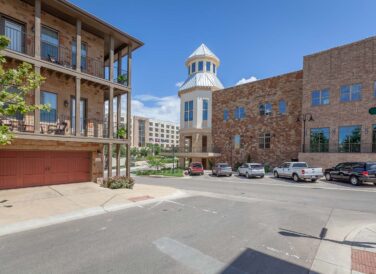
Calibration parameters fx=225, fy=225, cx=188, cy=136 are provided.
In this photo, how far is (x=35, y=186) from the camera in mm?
13250

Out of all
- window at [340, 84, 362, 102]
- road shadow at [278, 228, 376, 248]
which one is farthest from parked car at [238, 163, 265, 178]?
road shadow at [278, 228, 376, 248]

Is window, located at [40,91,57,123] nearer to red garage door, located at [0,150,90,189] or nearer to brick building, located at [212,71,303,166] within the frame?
red garage door, located at [0,150,90,189]

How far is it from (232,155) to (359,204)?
2352 centimetres

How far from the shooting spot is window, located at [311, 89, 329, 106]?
83.7 ft

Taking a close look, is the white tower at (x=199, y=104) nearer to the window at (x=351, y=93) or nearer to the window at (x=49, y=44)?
the window at (x=351, y=93)

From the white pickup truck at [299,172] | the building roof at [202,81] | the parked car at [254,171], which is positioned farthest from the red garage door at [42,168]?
the building roof at [202,81]

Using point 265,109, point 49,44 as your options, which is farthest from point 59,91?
point 265,109

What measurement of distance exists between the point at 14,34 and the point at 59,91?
3.58 meters

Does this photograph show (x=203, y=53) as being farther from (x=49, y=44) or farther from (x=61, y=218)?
(x=61, y=218)

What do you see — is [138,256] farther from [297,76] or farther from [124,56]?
[297,76]

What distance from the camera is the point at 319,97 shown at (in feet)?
85.5

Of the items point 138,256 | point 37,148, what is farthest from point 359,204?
point 37,148

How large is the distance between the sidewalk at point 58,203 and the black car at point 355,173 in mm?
15034

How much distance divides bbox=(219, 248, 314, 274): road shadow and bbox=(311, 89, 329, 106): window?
2527cm
